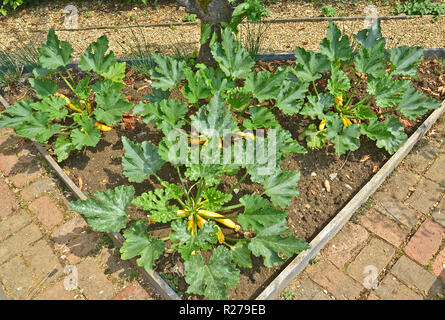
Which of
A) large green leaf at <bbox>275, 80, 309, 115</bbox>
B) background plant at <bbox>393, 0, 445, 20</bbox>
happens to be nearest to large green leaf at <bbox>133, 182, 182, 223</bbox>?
large green leaf at <bbox>275, 80, 309, 115</bbox>

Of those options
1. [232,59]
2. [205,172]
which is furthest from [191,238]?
[232,59]

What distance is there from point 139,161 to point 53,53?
152 cm

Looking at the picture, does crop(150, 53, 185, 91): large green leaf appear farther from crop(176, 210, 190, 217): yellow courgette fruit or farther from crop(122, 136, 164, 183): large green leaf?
crop(176, 210, 190, 217): yellow courgette fruit

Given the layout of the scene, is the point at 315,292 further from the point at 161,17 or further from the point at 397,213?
the point at 161,17

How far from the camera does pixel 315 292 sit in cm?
266

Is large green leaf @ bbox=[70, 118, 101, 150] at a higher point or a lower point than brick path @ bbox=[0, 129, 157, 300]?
higher

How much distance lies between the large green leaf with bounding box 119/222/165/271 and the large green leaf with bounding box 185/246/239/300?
0.26 meters

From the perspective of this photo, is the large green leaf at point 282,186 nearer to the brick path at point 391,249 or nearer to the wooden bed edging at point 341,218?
the wooden bed edging at point 341,218

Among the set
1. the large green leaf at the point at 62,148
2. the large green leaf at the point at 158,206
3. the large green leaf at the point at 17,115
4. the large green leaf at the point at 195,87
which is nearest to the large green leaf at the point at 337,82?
the large green leaf at the point at 195,87

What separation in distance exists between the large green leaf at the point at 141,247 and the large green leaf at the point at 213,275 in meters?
0.26

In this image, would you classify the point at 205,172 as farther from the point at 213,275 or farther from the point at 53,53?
the point at 53,53

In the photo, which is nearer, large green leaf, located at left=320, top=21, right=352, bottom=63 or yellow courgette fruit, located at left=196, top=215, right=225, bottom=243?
yellow courgette fruit, located at left=196, top=215, right=225, bottom=243

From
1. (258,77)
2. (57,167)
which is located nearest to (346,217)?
(258,77)

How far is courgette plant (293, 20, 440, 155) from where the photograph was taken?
3135 millimetres
